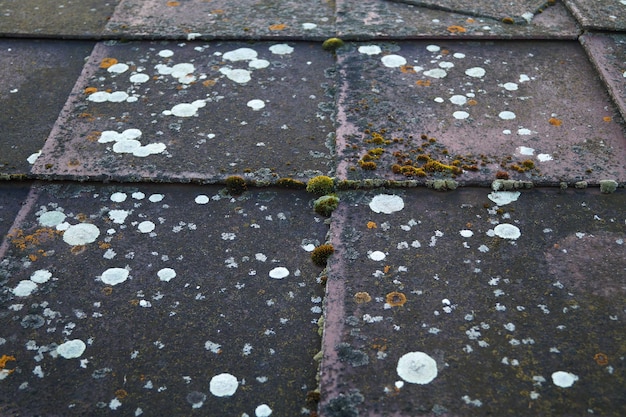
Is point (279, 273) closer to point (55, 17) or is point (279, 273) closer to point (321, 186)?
point (321, 186)

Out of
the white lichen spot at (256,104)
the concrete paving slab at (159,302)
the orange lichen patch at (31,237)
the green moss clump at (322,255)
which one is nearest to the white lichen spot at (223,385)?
the concrete paving slab at (159,302)

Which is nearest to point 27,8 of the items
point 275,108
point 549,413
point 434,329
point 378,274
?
point 275,108

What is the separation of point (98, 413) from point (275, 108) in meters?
1.54

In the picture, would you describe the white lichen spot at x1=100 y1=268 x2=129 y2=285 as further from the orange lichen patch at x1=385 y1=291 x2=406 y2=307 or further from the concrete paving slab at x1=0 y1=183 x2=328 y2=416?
the orange lichen patch at x1=385 y1=291 x2=406 y2=307

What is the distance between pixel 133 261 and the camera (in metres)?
2.20

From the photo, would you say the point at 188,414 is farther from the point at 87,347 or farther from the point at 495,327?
the point at 495,327

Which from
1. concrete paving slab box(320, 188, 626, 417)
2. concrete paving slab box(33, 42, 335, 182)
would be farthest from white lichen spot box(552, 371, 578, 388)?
concrete paving slab box(33, 42, 335, 182)

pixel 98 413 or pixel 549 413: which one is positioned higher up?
pixel 549 413

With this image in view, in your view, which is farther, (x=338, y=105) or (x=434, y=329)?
(x=338, y=105)

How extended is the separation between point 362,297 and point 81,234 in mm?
1009

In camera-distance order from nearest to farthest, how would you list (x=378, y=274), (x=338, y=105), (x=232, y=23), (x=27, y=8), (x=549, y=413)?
(x=549, y=413), (x=378, y=274), (x=338, y=105), (x=232, y=23), (x=27, y=8)

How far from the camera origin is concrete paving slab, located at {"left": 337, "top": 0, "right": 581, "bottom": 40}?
3.31m

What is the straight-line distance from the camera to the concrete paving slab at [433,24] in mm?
3312

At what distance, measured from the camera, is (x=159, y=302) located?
2.07 metres
